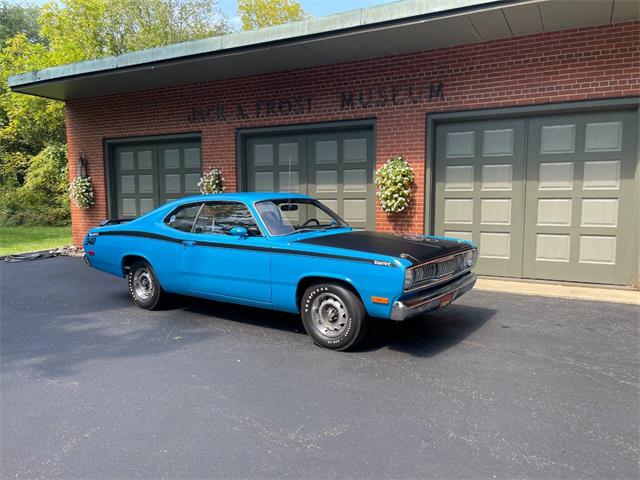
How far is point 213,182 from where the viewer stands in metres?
10.3

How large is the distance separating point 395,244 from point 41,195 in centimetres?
2360

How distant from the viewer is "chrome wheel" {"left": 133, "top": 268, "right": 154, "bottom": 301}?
638 centimetres

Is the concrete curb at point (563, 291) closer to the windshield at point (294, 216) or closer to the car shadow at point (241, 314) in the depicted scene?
the windshield at point (294, 216)

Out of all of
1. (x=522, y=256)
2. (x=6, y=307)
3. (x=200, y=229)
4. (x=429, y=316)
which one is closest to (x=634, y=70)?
(x=522, y=256)

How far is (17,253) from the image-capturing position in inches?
472

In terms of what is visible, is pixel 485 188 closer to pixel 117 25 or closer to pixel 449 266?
pixel 449 266

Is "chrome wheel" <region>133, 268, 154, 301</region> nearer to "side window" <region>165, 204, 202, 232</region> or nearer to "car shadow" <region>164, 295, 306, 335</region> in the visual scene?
"car shadow" <region>164, 295, 306, 335</region>

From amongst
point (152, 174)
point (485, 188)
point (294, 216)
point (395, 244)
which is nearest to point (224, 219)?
point (294, 216)

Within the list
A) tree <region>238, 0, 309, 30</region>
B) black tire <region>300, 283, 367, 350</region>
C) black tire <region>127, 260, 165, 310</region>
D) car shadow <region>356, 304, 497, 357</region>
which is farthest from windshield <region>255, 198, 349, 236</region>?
tree <region>238, 0, 309, 30</region>

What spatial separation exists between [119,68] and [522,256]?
8.25 meters

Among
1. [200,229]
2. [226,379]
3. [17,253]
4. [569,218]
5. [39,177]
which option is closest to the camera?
[226,379]

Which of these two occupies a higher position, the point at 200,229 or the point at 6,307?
the point at 200,229

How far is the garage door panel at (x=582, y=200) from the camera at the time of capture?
7.29m

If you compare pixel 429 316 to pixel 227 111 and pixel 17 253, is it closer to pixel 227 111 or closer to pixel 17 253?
pixel 227 111
